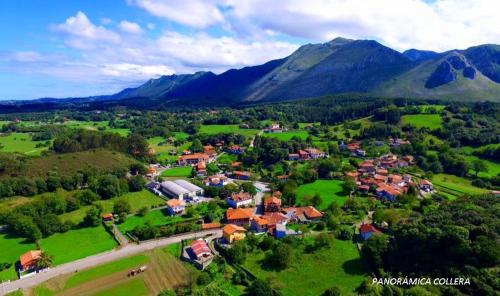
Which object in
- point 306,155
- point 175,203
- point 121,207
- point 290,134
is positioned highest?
point 290,134

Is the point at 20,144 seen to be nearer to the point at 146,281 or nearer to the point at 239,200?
the point at 239,200

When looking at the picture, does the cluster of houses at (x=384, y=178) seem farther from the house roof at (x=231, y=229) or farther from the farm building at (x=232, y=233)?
the farm building at (x=232, y=233)

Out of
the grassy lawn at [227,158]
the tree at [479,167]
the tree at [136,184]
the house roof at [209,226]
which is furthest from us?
the grassy lawn at [227,158]

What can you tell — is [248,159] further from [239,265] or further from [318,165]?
[239,265]

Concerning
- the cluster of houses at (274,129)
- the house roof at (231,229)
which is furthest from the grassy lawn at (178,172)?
the cluster of houses at (274,129)

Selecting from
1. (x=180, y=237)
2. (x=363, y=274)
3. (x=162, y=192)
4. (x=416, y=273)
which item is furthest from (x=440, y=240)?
(x=162, y=192)

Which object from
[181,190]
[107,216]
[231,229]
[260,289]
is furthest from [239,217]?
[107,216]
